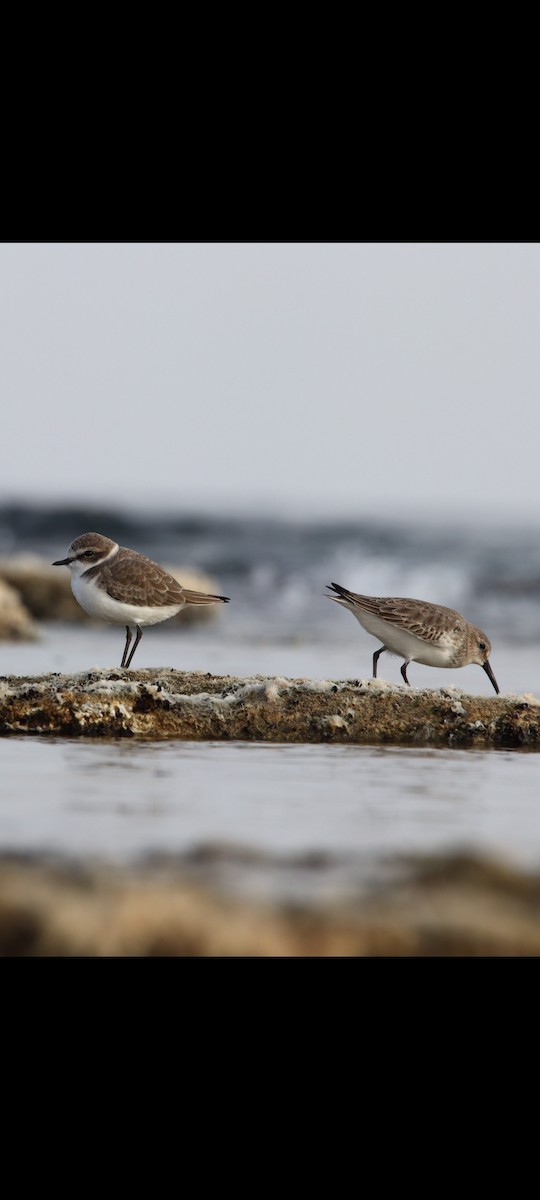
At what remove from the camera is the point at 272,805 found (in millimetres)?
3625

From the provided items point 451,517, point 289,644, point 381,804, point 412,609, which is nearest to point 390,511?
point 451,517

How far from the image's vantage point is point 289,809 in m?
3.58

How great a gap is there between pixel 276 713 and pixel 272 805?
1229mm

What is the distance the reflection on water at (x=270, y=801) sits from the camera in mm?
3123

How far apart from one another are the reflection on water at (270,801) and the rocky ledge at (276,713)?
14 centimetres

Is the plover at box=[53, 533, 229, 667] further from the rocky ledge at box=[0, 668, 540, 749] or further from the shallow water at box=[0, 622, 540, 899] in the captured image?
the shallow water at box=[0, 622, 540, 899]

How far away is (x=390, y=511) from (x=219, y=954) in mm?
24899

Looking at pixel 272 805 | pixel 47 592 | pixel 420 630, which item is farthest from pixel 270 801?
pixel 47 592

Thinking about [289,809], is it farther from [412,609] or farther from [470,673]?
[470,673]

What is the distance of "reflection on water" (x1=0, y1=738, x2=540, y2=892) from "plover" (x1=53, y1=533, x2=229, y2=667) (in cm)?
152

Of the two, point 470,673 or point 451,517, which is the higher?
point 451,517

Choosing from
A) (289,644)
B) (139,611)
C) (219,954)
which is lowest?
(219,954)

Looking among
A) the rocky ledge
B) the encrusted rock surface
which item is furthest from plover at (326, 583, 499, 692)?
the encrusted rock surface

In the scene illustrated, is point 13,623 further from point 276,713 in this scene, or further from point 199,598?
point 276,713
